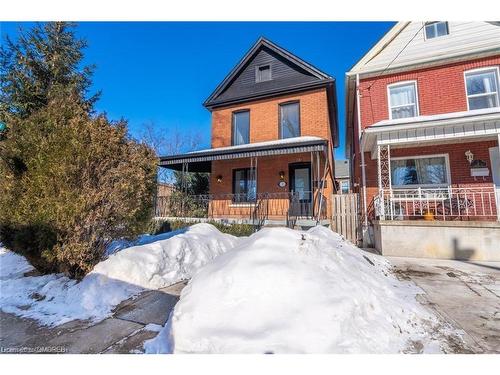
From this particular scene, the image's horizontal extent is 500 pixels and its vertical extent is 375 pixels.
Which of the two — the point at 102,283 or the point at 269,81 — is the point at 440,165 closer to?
the point at 269,81

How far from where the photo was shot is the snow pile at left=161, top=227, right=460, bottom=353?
209 centimetres

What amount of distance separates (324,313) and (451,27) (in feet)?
40.7

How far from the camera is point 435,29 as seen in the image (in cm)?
1003

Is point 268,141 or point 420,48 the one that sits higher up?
point 420,48

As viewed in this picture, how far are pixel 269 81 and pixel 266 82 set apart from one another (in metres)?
0.16

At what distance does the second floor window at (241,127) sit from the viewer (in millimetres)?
12953

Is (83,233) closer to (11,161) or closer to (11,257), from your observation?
(11,161)

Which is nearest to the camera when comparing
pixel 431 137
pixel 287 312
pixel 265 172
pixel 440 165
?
pixel 287 312

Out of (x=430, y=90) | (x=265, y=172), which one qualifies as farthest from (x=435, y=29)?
(x=265, y=172)

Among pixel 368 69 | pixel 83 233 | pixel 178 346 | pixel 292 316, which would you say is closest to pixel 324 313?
pixel 292 316

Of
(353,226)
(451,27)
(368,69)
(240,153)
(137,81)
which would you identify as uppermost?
(137,81)

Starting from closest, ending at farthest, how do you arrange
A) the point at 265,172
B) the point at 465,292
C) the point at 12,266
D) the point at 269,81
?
the point at 465,292
the point at 12,266
the point at 265,172
the point at 269,81

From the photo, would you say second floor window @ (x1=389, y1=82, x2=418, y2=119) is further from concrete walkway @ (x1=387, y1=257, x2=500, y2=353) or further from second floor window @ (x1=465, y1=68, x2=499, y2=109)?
concrete walkway @ (x1=387, y1=257, x2=500, y2=353)

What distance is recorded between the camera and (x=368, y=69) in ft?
34.4
